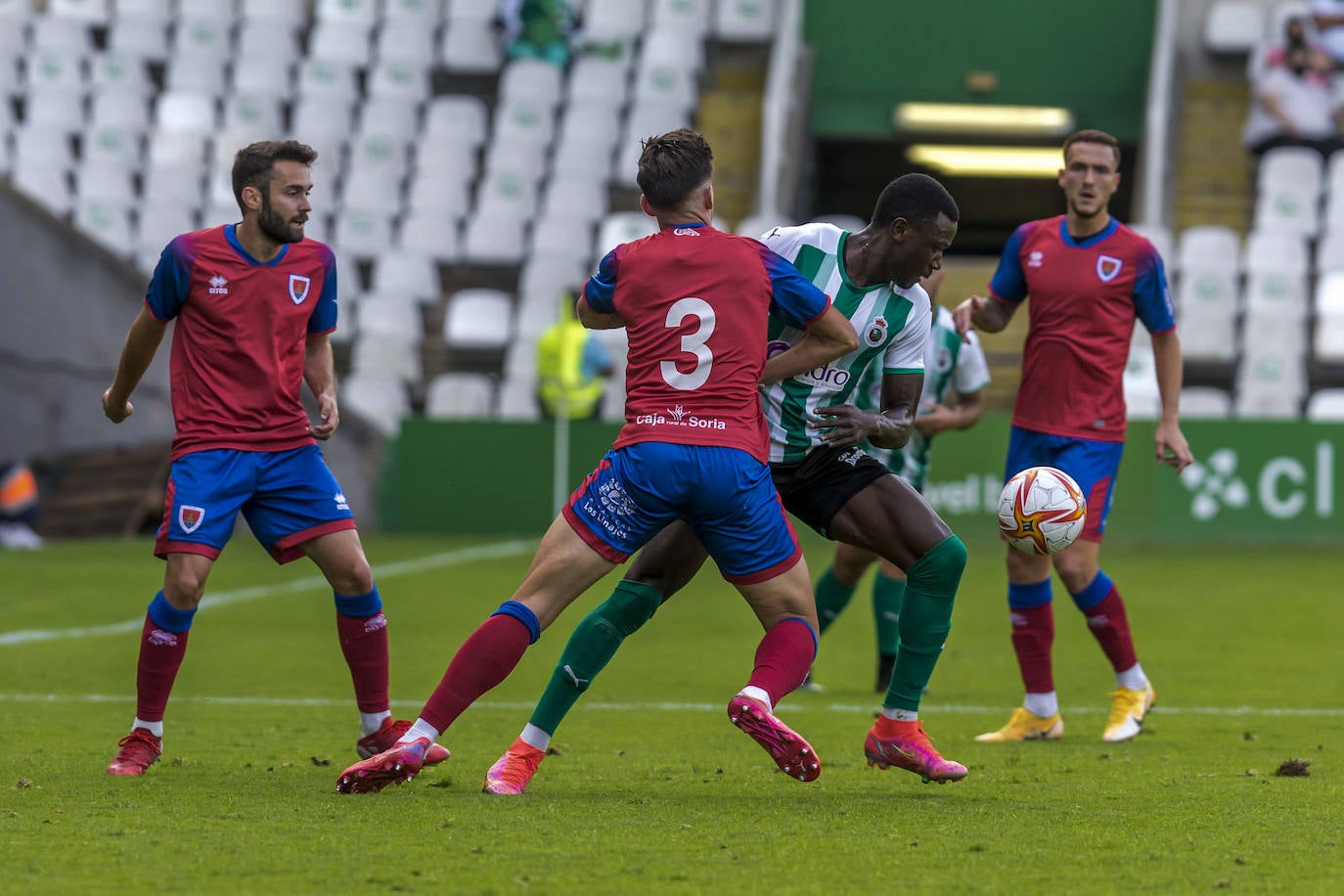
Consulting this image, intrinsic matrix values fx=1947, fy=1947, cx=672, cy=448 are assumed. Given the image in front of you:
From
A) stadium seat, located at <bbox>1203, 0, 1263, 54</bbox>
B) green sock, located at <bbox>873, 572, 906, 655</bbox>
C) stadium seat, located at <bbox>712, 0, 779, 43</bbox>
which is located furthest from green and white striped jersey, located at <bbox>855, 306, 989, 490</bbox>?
stadium seat, located at <bbox>1203, 0, 1263, 54</bbox>

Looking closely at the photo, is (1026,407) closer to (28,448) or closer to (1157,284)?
(1157,284)

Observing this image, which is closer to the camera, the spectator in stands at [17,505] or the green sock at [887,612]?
the green sock at [887,612]

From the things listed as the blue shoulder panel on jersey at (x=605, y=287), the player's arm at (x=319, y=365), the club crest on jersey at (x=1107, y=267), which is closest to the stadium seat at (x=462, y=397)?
the club crest on jersey at (x=1107, y=267)

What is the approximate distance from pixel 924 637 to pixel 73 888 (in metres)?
2.47

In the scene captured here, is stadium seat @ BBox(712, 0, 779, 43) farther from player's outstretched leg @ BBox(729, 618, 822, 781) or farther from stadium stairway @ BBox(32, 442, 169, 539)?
player's outstretched leg @ BBox(729, 618, 822, 781)

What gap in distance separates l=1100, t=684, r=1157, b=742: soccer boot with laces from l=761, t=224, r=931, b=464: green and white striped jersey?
184 cm

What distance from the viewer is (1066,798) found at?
199 inches

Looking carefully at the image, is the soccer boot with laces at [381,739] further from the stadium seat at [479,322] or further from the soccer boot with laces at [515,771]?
the stadium seat at [479,322]

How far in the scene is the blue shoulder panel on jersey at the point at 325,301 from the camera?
5.78 m

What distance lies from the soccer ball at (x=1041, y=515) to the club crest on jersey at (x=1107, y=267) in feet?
3.06

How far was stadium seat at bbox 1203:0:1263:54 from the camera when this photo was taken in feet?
72.7

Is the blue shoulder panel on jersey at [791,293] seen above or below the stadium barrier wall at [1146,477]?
above

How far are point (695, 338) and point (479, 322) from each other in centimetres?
1433

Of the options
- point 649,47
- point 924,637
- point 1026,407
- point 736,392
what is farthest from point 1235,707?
point 649,47
